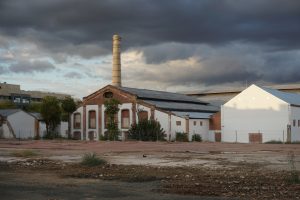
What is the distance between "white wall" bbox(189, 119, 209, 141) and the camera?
66375mm

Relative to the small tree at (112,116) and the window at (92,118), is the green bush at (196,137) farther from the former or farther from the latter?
the window at (92,118)

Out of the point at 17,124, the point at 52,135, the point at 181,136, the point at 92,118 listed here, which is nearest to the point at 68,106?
the point at 92,118

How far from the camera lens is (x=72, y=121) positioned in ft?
257

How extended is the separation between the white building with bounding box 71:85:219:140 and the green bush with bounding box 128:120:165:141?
180 centimetres

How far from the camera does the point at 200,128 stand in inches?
2682

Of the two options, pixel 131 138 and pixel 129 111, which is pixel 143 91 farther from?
pixel 131 138

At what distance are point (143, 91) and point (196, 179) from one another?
202 feet

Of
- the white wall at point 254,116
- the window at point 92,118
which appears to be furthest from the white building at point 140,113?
the white wall at point 254,116

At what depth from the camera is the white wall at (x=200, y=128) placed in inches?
2613

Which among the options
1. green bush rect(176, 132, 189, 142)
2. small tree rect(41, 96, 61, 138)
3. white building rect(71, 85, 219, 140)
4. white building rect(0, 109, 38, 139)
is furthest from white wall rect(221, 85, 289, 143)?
white building rect(0, 109, 38, 139)

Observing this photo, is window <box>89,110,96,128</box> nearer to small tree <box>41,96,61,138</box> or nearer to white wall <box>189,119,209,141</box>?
small tree <box>41,96,61,138</box>

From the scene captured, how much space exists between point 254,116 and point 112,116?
19.9m

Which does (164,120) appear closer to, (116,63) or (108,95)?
(108,95)

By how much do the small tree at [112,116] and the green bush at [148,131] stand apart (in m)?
3.25
